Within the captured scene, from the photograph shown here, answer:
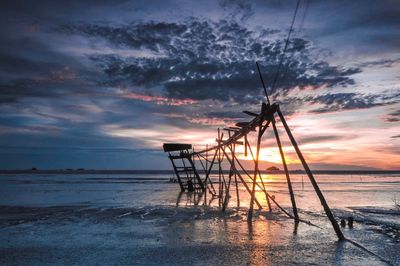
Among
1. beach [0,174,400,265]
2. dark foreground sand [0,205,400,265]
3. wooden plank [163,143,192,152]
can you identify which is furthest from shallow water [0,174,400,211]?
dark foreground sand [0,205,400,265]

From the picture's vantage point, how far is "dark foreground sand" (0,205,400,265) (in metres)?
8.91

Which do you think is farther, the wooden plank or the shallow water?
the wooden plank

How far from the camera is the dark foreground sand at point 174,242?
891 centimetres

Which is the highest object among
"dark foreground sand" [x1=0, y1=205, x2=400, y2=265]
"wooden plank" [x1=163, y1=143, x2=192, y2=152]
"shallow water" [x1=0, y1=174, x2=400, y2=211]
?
"wooden plank" [x1=163, y1=143, x2=192, y2=152]

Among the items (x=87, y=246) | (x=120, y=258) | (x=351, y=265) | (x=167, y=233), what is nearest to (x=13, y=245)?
(x=87, y=246)

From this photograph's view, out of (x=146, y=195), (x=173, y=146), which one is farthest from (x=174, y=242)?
(x=173, y=146)

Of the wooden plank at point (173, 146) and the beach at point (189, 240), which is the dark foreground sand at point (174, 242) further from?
the wooden plank at point (173, 146)

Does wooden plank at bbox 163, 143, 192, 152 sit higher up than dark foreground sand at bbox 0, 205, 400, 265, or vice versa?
wooden plank at bbox 163, 143, 192, 152

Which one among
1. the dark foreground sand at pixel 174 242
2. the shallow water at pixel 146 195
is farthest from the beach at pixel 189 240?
the shallow water at pixel 146 195

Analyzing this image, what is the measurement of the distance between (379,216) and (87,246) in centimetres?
1484

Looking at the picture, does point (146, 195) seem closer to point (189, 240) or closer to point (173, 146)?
point (173, 146)

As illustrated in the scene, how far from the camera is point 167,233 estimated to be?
12.7 m

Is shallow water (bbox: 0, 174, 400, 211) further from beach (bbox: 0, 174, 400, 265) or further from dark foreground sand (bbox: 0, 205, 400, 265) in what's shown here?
dark foreground sand (bbox: 0, 205, 400, 265)

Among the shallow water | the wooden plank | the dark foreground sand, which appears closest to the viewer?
the dark foreground sand
